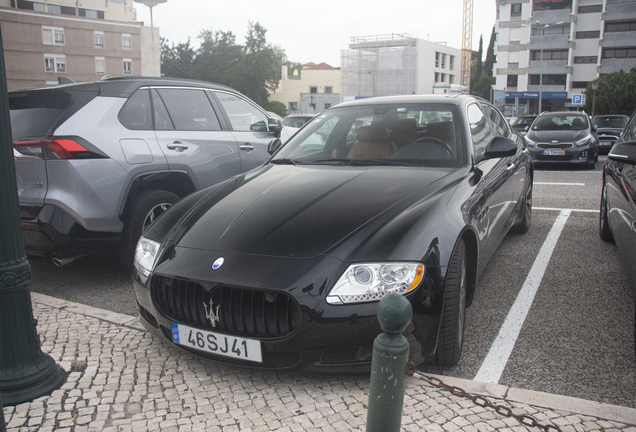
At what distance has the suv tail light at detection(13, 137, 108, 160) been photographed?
3.94m

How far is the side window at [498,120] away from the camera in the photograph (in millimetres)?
4965

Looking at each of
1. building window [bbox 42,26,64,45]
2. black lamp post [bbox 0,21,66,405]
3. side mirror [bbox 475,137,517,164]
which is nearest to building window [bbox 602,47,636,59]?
building window [bbox 42,26,64,45]

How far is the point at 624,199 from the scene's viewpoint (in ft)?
12.4

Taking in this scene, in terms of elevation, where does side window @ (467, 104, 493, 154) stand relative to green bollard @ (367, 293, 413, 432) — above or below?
above

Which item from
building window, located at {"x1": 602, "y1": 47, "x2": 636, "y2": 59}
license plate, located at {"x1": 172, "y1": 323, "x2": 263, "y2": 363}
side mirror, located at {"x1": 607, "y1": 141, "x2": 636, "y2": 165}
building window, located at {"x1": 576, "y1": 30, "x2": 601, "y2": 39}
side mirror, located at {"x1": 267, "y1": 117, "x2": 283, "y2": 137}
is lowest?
license plate, located at {"x1": 172, "y1": 323, "x2": 263, "y2": 363}

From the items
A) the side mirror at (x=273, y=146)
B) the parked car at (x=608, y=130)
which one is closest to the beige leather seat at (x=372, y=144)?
the side mirror at (x=273, y=146)

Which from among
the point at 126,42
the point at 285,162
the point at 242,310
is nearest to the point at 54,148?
the point at 285,162

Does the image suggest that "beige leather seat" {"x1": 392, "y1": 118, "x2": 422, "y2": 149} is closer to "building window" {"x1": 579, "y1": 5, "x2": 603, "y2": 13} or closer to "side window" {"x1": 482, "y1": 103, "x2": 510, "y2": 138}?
"side window" {"x1": 482, "y1": 103, "x2": 510, "y2": 138}

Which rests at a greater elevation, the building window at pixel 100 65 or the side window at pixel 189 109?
the building window at pixel 100 65

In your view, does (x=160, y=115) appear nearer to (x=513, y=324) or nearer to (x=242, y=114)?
(x=242, y=114)

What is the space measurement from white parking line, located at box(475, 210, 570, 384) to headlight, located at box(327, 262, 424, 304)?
0.74 m

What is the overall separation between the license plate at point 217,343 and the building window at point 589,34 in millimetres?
69123

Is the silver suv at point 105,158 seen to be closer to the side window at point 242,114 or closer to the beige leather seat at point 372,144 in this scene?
the side window at point 242,114

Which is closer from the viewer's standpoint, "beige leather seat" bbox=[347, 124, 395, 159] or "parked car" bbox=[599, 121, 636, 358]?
"parked car" bbox=[599, 121, 636, 358]
